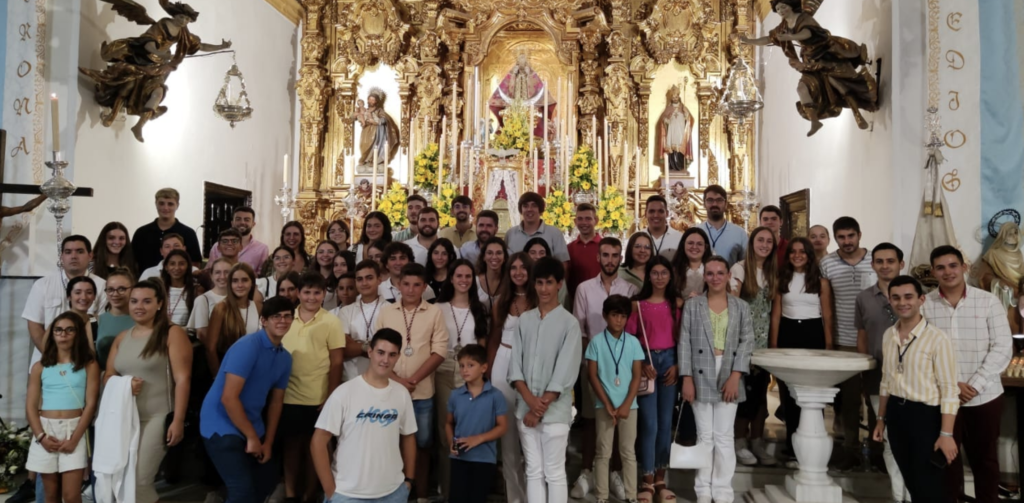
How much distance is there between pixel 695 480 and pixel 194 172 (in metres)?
6.42

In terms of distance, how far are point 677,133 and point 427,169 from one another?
11.1 feet

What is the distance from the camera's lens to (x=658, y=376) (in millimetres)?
4328

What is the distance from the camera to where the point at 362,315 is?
441cm

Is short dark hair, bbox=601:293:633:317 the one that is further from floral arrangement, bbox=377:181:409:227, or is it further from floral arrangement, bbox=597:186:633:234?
floral arrangement, bbox=377:181:409:227

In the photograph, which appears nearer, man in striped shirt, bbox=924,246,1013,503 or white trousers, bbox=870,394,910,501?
man in striped shirt, bbox=924,246,1013,503

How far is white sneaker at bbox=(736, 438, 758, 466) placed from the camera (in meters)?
4.70

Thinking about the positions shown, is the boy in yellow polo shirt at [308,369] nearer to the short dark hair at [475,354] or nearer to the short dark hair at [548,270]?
the short dark hair at [475,354]

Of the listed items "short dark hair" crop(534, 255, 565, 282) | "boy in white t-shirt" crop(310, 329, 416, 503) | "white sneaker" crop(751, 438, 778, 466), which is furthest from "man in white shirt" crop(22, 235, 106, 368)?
"white sneaker" crop(751, 438, 778, 466)

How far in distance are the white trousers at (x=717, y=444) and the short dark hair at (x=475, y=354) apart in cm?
130

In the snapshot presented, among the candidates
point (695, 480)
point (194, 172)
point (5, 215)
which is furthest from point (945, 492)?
point (194, 172)

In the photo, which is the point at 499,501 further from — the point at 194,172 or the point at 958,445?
the point at 194,172

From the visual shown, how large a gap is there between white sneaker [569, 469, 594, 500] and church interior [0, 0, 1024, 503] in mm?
440

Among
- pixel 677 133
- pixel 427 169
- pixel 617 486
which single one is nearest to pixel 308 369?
pixel 617 486

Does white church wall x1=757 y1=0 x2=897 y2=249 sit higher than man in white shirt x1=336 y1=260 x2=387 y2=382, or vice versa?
white church wall x1=757 y1=0 x2=897 y2=249
